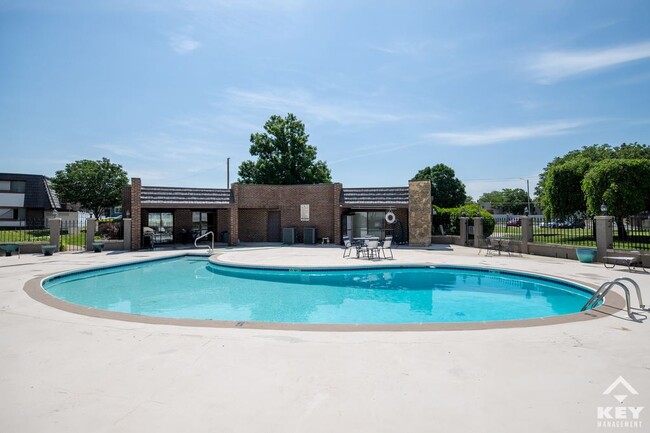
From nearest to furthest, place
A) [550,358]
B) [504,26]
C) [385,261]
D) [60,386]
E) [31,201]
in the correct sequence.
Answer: [60,386]
[550,358]
[504,26]
[385,261]
[31,201]

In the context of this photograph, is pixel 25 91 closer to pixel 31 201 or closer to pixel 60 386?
pixel 60 386

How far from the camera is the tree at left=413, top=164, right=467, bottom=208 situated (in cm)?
4562

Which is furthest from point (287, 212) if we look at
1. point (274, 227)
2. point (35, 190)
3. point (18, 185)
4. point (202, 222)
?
point (18, 185)

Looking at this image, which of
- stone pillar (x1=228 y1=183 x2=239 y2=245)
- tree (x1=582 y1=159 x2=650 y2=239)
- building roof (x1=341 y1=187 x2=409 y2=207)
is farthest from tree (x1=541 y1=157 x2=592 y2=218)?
stone pillar (x1=228 y1=183 x2=239 y2=245)

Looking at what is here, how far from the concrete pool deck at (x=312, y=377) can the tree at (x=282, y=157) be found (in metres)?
30.7

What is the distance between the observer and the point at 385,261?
1502 cm

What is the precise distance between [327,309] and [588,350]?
17.9 ft

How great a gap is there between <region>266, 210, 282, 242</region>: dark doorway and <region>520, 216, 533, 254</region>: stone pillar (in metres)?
14.6

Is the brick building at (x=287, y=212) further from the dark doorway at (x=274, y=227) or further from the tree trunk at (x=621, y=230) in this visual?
the tree trunk at (x=621, y=230)

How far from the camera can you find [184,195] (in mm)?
21562

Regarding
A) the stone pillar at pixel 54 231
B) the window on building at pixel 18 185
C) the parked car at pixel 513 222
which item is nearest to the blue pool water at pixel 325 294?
the stone pillar at pixel 54 231

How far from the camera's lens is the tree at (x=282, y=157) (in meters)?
36.2

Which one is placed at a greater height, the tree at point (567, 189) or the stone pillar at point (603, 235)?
the tree at point (567, 189)

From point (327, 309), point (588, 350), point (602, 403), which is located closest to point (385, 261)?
point (327, 309)
